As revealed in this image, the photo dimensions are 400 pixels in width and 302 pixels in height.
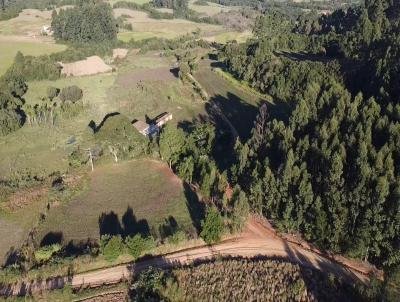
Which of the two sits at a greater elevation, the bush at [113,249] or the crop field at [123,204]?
the bush at [113,249]

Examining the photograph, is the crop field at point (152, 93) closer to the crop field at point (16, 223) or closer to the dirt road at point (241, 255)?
the crop field at point (16, 223)

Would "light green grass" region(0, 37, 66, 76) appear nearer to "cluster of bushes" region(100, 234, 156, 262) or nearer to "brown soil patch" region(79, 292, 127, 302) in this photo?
"cluster of bushes" region(100, 234, 156, 262)


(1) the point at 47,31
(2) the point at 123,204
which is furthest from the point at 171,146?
(1) the point at 47,31

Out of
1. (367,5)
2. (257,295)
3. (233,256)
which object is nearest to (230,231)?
(233,256)

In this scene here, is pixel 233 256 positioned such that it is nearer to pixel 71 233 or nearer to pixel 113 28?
pixel 71 233

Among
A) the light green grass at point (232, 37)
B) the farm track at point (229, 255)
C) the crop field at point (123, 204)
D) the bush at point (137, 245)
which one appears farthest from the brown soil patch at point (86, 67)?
the farm track at point (229, 255)

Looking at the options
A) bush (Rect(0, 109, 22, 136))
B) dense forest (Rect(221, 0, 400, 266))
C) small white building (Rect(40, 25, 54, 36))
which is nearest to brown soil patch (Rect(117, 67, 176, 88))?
bush (Rect(0, 109, 22, 136))
